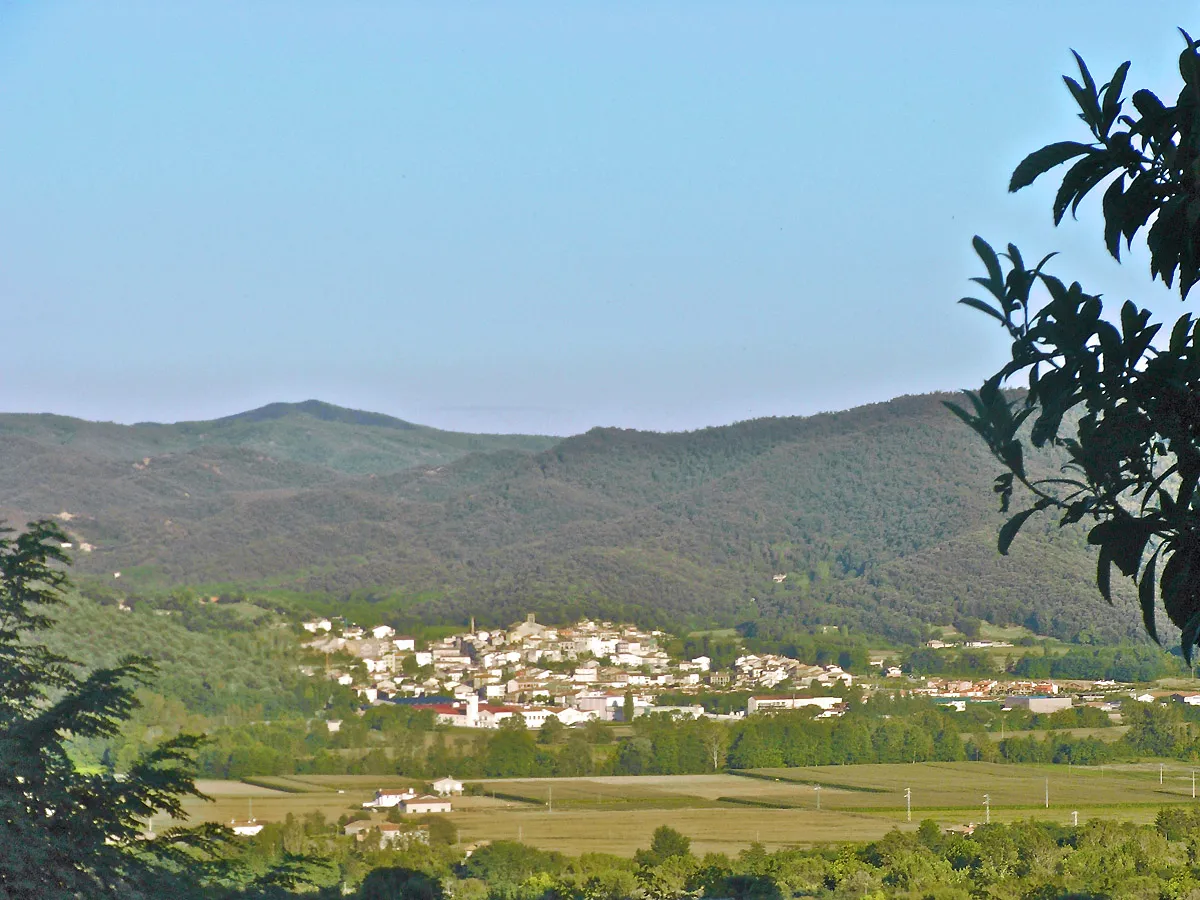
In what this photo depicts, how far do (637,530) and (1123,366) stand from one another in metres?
49.1

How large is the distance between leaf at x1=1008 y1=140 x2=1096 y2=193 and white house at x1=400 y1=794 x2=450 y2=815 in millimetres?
18147

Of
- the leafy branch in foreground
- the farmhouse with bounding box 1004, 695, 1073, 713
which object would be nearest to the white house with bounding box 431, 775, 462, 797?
the farmhouse with bounding box 1004, 695, 1073, 713

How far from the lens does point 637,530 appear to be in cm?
5075

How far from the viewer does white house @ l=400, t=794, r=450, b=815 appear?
19.2 m

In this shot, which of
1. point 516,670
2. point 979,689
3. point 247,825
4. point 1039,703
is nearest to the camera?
point 247,825

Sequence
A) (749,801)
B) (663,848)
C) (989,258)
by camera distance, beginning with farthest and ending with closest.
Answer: (749,801), (663,848), (989,258)

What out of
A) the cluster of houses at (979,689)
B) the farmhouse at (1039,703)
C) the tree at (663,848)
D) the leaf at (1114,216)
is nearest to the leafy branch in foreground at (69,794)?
the leaf at (1114,216)

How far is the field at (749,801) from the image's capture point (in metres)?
17.7

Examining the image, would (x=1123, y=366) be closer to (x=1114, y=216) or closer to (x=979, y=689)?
(x=1114, y=216)

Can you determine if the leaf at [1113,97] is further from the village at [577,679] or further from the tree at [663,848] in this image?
the village at [577,679]

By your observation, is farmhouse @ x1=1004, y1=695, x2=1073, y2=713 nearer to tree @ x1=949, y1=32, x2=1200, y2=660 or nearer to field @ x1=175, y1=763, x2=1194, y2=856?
field @ x1=175, y1=763, x2=1194, y2=856

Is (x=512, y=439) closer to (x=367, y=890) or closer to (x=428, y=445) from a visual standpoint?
(x=428, y=445)

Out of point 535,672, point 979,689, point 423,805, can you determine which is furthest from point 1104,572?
point 535,672

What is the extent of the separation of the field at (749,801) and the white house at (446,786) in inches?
17.0
